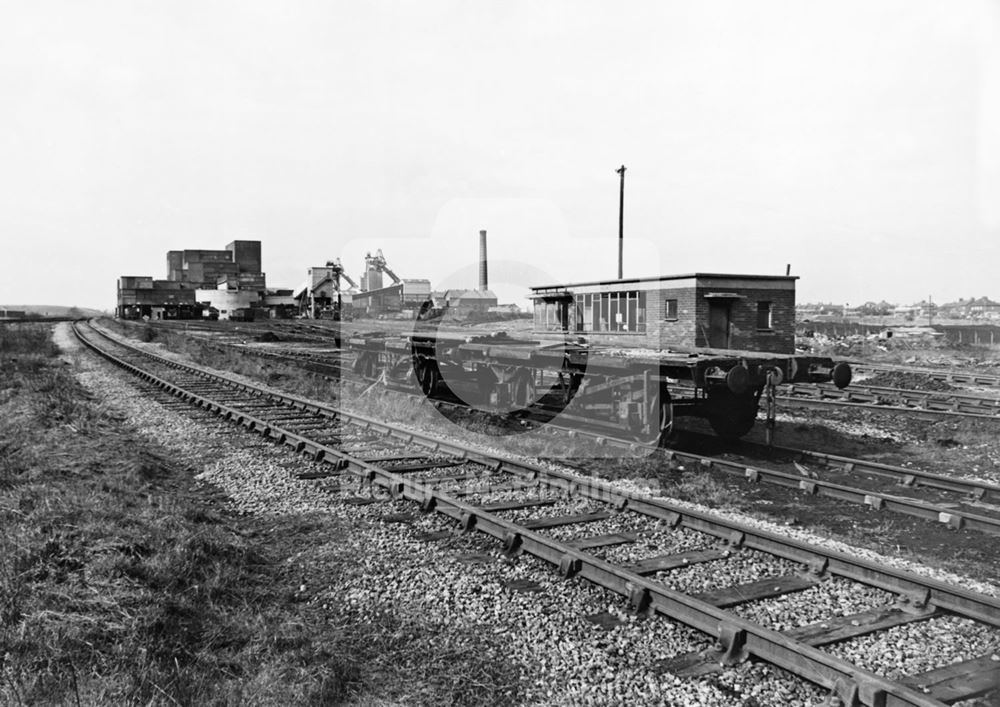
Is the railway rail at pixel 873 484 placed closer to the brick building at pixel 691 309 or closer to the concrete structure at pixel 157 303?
the brick building at pixel 691 309

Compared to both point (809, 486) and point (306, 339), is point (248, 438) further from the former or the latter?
point (306, 339)

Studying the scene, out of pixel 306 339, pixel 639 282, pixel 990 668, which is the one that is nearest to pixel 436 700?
pixel 990 668

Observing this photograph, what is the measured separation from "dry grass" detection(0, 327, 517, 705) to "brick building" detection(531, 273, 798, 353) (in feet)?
42.3

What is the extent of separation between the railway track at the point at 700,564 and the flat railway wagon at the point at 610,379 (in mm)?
2499

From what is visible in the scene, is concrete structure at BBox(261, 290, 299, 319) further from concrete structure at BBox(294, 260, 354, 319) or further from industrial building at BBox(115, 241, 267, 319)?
concrete structure at BBox(294, 260, 354, 319)

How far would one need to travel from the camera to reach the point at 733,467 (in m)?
8.57

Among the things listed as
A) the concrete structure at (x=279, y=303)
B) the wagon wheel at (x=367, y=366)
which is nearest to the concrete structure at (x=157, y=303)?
the concrete structure at (x=279, y=303)

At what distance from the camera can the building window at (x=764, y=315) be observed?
19.3m

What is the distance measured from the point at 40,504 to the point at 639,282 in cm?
1687

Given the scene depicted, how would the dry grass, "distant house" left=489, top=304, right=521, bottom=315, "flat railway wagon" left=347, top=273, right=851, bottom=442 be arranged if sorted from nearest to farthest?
the dry grass, "flat railway wagon" left=347, top=273, right=851, bottom=442, "distant house" left=489, top=304, right=521, bottom=315

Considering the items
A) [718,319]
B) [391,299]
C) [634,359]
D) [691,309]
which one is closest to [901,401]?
[718,319]

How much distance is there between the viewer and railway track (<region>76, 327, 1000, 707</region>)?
12.2 ft

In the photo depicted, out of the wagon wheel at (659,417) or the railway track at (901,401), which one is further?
the railway track at (901,401)

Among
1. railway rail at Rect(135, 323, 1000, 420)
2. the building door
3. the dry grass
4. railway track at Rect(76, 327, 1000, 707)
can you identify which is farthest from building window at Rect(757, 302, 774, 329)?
the dry grass
